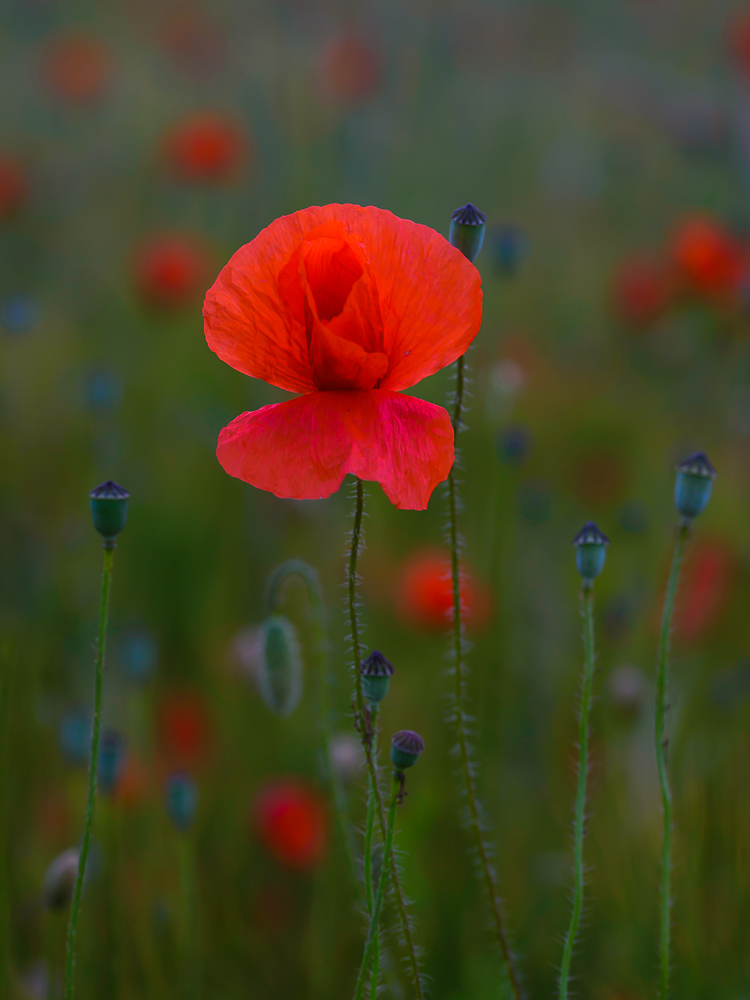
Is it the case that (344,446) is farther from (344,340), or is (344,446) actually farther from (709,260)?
(709,260)

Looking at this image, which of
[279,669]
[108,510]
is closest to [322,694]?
[279,669]

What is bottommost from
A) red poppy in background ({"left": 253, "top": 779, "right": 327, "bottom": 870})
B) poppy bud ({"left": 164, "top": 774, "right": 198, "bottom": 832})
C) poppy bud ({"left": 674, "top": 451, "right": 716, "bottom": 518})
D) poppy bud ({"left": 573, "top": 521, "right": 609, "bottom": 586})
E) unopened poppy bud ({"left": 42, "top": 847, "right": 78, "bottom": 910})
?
red poppy in background ({"left": 253, "top": 779, "right": 327, "bottom": 870})

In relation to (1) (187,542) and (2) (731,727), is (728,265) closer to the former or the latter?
(2) (731,727)

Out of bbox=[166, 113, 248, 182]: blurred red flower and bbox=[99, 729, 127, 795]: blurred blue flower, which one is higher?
bbox=[166, 113, 248, 182]: blurred red flower

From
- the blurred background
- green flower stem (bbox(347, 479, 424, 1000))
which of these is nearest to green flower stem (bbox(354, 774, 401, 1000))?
green flower stem (bbox(347, 479, 424, 1000))

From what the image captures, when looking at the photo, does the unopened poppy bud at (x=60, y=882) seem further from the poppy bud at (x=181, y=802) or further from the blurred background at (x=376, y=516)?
the poppy bud at (x=181, y=802)

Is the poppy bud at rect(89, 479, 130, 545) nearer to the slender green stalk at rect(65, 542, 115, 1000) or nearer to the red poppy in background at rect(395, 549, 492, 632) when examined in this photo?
the slender green stalk at rect(65, 542, 115, 1000)

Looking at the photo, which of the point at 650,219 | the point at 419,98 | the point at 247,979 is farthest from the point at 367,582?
the point at 419,98
